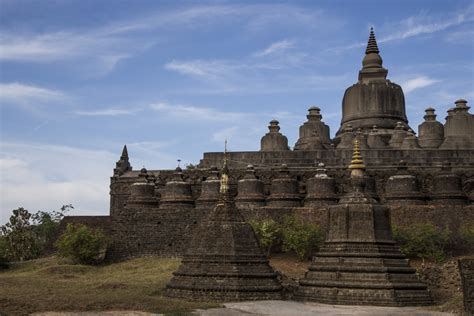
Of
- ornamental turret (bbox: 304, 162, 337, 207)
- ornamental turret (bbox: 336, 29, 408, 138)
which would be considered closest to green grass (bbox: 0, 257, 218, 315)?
ornamental turret (bbox: 304, 162, 337, 207)

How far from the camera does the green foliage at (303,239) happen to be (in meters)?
32.8

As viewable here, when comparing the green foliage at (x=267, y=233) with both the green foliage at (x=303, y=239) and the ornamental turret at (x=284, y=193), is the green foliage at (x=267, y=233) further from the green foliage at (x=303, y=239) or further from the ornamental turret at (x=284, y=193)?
the ornamental turret at (x=284, y=193)

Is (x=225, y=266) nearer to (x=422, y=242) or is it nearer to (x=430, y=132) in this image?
(x=422, y=242)

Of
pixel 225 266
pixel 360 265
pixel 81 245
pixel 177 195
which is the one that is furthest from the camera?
pixel 177 195

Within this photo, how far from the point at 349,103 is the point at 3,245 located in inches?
1011

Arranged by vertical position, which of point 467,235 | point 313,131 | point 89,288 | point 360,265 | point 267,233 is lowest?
point 89,288

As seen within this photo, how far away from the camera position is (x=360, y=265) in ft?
75.3

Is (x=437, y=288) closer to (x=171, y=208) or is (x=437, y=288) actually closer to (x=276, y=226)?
(x=276, y=226)

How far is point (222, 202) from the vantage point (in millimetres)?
23203

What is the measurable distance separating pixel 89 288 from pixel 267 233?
36.2ft

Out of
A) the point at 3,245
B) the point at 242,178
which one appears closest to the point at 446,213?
the point at 242,178

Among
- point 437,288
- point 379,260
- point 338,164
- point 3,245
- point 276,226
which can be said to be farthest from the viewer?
point 3,245

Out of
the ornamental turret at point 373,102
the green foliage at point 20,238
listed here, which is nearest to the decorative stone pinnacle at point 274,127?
the ornamental turret at point 373,102

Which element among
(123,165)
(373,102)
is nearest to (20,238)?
(123,165)
